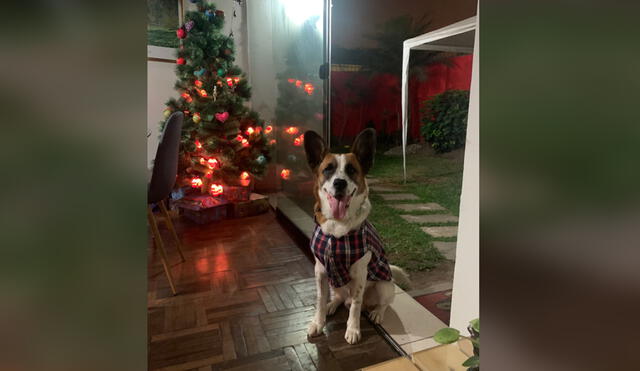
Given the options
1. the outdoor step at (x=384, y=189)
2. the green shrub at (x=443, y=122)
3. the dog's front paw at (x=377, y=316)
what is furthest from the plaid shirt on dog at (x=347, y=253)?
the outdoor step at (x=384, y=189)

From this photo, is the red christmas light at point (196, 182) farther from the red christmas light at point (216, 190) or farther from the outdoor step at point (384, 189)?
the outdoor step at point (384, 189)

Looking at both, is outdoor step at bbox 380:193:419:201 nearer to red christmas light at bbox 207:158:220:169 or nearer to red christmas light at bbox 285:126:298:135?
red christmas light at bbox 285:126:298:135

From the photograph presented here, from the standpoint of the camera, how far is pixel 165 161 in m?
1.88

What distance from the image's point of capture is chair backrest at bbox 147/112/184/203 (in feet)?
6.02

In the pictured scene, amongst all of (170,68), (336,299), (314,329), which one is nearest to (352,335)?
(314,329)

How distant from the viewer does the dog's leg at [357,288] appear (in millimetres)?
1519

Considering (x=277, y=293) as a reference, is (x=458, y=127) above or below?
above

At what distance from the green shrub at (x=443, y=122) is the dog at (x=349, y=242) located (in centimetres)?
95

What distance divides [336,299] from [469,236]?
0.80m

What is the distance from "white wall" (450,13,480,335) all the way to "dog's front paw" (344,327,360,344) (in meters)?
0.41

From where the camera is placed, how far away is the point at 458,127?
2.47 meters
